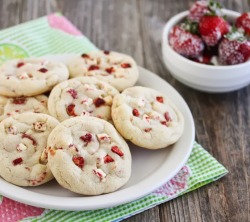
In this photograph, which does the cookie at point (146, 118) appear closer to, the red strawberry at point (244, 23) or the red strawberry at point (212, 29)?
the red strawberry at point (212, 29)

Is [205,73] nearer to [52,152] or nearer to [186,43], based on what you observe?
[186,43]

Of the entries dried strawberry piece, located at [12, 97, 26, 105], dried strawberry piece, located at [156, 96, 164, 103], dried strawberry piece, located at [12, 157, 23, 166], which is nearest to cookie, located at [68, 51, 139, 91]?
dried strawberry piece, located at [156, 96, 164, 103]

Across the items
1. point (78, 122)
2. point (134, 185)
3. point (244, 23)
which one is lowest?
point (134, 185)

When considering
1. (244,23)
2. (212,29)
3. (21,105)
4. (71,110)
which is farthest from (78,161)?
(244,23)

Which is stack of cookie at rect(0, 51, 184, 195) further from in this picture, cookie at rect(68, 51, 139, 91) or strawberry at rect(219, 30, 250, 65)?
strawberry at rect(219, 30, 250, 65)

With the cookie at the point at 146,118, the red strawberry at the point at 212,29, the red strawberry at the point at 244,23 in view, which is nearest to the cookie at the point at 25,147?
the cookie at the point at 146,118
